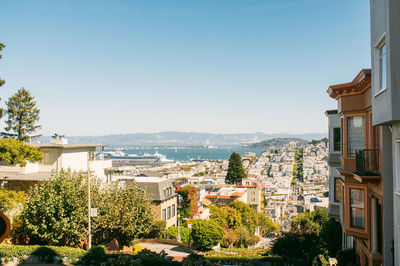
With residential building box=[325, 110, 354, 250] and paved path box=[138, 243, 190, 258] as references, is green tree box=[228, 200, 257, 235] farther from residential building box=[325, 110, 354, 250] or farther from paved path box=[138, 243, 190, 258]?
residential building box=[325, 110, 354, 250]

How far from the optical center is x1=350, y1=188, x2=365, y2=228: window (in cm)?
1320

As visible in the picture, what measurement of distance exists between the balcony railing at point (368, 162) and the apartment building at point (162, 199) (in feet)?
86.5

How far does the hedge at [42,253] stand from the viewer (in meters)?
16.7

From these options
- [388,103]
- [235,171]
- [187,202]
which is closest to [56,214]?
[388,103]

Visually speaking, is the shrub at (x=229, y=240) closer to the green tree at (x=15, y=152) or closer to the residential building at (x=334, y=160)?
the residential building at (x=334, y=160)

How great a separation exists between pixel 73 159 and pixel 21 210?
7900mm

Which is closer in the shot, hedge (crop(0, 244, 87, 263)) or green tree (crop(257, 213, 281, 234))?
hedge (crop(0, 244, 87, 263))

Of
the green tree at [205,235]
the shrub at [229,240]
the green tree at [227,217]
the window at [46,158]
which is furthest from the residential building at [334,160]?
the green tree at [227,217]

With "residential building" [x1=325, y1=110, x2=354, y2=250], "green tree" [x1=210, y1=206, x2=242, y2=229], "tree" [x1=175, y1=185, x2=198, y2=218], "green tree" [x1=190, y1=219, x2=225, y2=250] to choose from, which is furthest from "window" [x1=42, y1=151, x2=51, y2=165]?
"green tree" [x1=210, y1=206, x2=242, y2=229]

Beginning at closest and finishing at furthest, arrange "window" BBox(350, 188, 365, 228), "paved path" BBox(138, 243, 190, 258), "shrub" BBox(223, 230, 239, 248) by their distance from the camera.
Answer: "window" BBox(350, 188, 365, 228) < "paved path" BBox(138, 243, 190, 258) < "shrub" BBox(223, 230, 239, 248)

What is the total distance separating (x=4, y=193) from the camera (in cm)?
2066

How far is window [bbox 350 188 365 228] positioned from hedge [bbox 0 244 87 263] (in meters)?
12.2

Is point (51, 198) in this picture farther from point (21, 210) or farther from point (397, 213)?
point (397, 213)

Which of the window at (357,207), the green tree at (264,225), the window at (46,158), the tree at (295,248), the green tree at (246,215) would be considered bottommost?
the green tree at (264,225)
